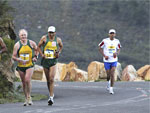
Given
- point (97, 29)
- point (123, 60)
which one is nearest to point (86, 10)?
point (97, 29)

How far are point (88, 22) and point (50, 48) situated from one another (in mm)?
100206

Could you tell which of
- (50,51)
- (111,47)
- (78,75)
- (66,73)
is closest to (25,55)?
(50,51)

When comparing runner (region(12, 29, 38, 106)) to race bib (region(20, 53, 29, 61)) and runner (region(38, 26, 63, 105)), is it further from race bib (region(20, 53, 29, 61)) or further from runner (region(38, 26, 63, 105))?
runner (region(38, 26, 63, 105))

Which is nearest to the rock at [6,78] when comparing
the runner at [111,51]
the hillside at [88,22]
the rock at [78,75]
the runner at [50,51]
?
the runner at [50,51]

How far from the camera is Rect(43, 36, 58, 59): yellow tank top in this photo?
12742mm

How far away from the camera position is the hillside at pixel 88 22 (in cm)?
9794

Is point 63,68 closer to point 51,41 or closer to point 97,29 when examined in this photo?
point 51,41

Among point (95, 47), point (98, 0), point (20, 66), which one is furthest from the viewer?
point (98, 0)

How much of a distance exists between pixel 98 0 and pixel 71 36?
574 inches

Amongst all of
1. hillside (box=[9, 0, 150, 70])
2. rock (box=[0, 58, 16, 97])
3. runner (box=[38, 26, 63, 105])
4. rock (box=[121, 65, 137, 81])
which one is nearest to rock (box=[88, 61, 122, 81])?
rock (box=[121, 65, 137, 81])

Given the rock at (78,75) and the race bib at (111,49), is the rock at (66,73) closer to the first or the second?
the rock at (78,75)

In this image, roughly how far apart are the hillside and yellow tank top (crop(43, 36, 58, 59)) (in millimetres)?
77515

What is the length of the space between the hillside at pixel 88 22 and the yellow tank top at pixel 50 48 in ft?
254

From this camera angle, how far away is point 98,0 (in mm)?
116062
